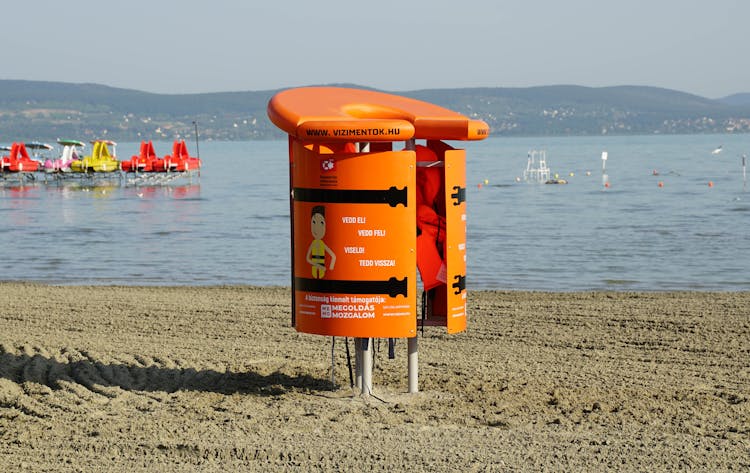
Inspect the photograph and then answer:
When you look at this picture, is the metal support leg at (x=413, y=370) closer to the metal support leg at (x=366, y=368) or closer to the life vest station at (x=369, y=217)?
the life vest station at (x=369, y=217)

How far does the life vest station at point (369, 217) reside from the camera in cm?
651

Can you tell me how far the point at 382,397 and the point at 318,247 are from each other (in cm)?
109

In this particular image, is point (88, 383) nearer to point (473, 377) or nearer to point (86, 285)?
point (473, 377)

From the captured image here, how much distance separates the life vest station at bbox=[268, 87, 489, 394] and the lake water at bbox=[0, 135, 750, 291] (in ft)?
31.3

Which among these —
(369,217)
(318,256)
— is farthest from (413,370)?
(369,217)

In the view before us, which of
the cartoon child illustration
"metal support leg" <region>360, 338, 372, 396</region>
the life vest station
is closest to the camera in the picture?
the life vest station

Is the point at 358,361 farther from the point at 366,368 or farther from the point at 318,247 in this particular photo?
the point at 318,247

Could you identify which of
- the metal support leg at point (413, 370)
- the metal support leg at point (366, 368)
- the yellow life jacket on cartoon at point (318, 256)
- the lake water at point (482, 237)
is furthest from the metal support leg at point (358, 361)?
the lake water at point (482, 237)

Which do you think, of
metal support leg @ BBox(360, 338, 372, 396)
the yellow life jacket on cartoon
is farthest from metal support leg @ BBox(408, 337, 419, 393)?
the yellow life jacket on cartoon

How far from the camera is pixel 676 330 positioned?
1023 cm

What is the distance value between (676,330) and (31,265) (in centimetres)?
1390

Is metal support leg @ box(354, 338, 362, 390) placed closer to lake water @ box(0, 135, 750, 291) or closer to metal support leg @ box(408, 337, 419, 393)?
metal support leg @ box(408, 337, 419, 393)

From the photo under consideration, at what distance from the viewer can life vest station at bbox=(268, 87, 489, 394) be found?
6512 mm

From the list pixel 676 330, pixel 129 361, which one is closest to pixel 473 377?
pixel 129 361
